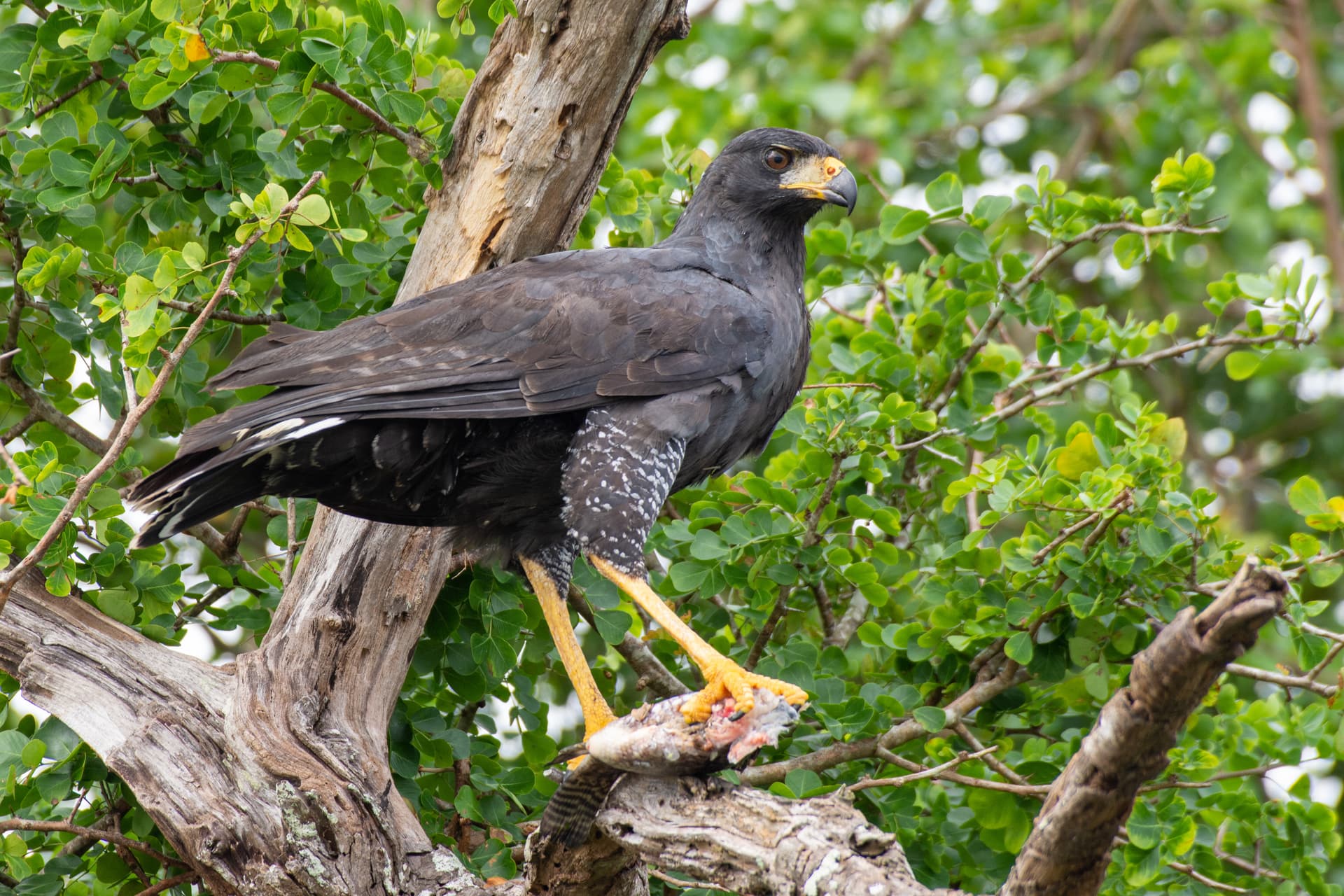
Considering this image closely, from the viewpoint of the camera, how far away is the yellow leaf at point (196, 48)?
375 cm

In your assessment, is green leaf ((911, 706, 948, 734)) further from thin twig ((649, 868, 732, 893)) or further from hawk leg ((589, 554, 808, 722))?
thin twig ((649, 868, 732, 893))

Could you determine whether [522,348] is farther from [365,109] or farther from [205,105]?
[205,105]

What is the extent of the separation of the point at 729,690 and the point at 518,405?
107 centimetres

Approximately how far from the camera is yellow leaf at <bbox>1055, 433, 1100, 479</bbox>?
4254mm

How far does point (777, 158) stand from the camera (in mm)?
4633

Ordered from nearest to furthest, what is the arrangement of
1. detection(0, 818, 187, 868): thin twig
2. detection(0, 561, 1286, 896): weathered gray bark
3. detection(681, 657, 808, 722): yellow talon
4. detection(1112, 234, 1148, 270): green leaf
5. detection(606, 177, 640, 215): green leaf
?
1. detection(0, 561, 1286, 896): weathered gray bark
2. detection(681, 657, 808, 722): yellow talon
3. detection(0, 818, 187, 868): thin twig
4. detection(1112, 234, 1148, 270): green leaf
5. detection(606, 177, 640, 215): green leaf

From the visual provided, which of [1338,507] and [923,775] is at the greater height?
[1338,507]

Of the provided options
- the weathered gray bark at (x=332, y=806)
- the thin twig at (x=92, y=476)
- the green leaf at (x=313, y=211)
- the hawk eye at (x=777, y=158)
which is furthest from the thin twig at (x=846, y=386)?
the thin twig at (x=92, y=476)

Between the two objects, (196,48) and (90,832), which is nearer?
(90,832)

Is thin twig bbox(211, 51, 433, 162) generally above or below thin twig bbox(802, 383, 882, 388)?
above

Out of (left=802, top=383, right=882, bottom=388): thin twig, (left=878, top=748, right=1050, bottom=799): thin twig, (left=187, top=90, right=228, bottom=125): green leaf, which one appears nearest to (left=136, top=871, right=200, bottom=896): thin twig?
(left=878, top=748, right=1050, bottom=799): thin twig

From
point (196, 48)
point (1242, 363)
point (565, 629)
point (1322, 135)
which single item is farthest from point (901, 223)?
point (1322, 135)

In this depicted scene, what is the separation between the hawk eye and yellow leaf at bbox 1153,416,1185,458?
158cm

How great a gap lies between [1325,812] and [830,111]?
4.89 metres
